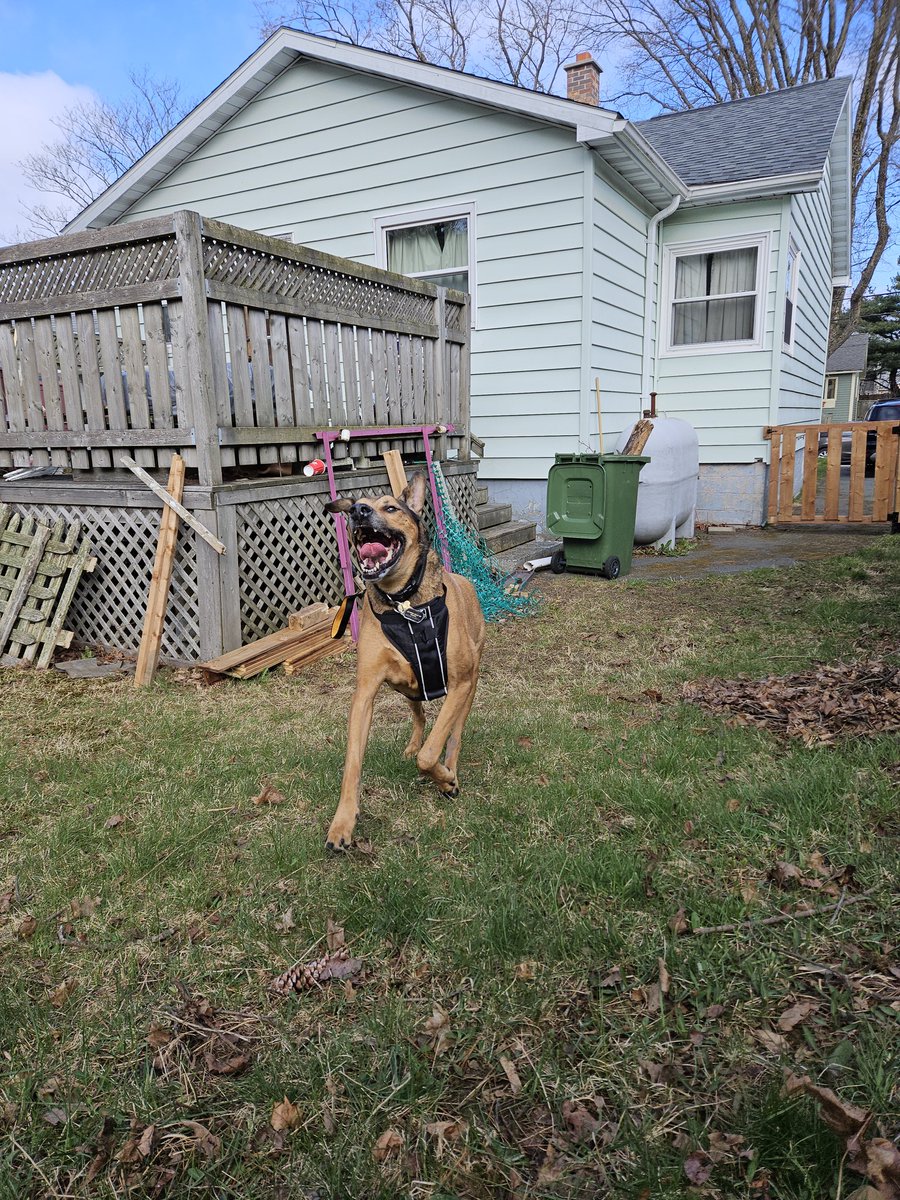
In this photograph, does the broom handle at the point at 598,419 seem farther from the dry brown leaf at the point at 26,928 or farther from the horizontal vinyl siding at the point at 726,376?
the dry brown leaf at the point at 26,928

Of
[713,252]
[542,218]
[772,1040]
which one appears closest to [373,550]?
[772,1040]

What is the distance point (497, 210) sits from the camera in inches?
380

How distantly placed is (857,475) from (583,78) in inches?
256

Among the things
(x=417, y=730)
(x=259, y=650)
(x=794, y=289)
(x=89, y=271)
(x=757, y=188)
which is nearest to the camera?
(x=417, y=730)

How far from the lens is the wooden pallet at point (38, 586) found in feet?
19.1

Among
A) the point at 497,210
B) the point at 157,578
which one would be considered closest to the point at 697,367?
the point at 497,210

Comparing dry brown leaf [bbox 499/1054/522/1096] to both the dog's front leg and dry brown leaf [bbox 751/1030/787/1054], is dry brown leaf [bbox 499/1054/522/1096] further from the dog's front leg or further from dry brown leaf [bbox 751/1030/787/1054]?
the dog's front leg

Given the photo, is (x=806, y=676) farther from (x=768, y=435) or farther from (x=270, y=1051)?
(x=768, y=435)

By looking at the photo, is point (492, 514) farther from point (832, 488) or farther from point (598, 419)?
point (832, 488)

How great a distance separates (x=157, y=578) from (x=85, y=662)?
92cm

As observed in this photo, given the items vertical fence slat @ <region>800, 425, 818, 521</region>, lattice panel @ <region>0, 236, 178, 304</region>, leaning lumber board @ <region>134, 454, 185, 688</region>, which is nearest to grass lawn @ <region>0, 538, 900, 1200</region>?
leaning lumber board @ <region>134, 454, 185, 688</region>

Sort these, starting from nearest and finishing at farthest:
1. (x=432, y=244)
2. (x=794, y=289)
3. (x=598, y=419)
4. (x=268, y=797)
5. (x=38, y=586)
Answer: (x=268, y=797), (x=38, y=586), (x=598, y=419), (x=432, y=244), (x=794, y=289)

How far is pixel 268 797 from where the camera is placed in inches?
138

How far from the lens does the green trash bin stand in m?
7.99
